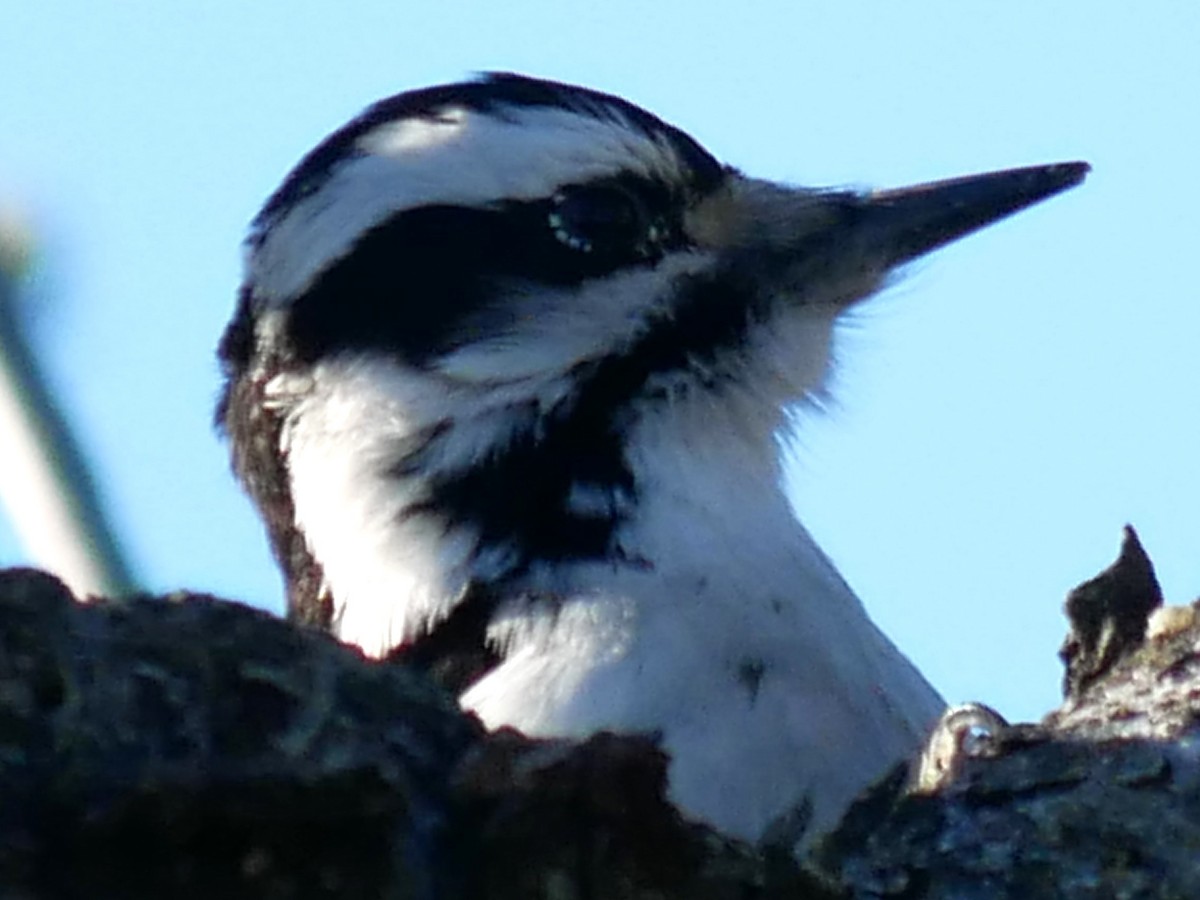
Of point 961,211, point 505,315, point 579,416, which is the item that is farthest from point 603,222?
point 961,211

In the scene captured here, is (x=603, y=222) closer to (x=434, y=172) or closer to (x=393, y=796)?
(x=434, y=172)

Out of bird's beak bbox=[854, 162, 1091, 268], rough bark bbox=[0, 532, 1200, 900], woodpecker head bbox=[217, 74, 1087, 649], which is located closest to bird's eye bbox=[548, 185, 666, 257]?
woodpecker head bbox=[217, 74, 1087, 649]

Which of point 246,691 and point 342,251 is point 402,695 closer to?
point 246,691

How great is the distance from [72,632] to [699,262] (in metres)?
2.81

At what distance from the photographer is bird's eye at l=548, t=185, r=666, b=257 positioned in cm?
534

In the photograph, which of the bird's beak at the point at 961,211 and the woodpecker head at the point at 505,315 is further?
the bird's beak at the point at 961,211

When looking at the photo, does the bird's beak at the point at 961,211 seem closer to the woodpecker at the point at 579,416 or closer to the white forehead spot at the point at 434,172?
the woodpecker at the point at 579,416

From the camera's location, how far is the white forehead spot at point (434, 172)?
524 cm

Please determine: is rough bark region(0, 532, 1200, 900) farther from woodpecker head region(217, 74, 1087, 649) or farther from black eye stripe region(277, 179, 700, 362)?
black eye stripe region(277, 179, 700, 362)

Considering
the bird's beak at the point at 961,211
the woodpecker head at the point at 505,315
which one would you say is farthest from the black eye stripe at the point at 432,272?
the bird's beak at the point at 961,211

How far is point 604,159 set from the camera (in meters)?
5.45

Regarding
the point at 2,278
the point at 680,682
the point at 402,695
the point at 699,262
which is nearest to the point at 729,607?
the point at 680,682

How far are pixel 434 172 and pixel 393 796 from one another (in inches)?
115

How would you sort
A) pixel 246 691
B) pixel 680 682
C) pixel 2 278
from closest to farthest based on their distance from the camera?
1. pixel 246 691
2. pixel 680 682
3. pixel 2 278
